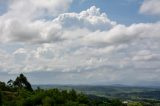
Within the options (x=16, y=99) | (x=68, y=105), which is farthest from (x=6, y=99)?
(x=68, y=105)

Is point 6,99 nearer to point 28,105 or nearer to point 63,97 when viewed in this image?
point 28,105

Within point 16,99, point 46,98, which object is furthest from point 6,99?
point 46,98

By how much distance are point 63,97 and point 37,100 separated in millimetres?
16381

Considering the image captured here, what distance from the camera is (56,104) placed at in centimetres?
18762

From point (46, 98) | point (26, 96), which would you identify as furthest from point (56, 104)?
point (26, 96)

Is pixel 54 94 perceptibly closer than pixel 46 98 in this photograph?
No

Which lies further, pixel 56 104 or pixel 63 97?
pixel 63 97

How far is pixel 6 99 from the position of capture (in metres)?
190

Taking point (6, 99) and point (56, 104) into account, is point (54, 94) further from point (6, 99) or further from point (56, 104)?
point (6, 99)

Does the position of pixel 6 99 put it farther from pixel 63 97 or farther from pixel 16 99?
pixel 63 97

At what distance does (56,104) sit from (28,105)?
14.6 metres

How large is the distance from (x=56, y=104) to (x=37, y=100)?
10649 mm

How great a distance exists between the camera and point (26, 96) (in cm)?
19850

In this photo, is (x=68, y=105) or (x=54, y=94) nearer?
(x=68, y=105)
